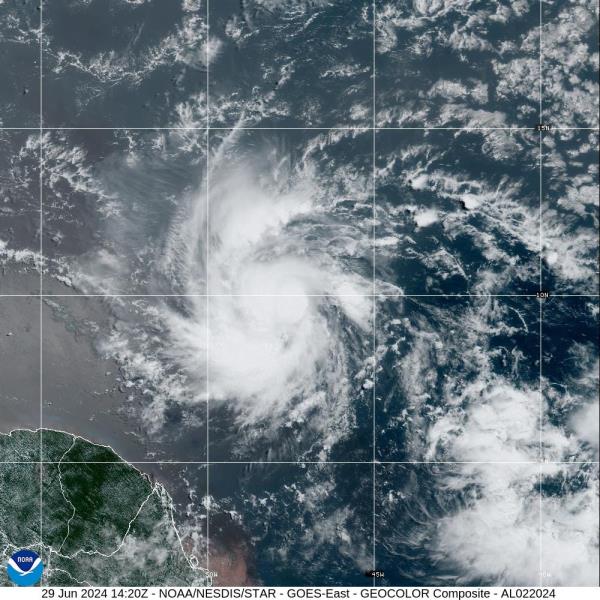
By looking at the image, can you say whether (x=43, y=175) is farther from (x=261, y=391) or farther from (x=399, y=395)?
(x=399, y=395)

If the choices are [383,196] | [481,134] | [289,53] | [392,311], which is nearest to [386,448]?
[392,311]

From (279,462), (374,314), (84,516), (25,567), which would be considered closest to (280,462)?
(279,462)

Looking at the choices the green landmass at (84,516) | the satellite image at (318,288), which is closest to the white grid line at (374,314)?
the satellite image at (318,288)

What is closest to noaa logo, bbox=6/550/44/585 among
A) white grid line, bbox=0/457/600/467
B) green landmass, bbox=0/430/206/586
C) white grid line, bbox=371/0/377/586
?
green landmass, bbox=0/430/206/586

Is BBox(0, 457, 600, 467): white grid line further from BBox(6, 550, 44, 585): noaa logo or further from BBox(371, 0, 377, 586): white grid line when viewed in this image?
BBox(6, 550, 44, 585): noaa logo

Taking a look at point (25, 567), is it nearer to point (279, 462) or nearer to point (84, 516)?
point (84, 516)

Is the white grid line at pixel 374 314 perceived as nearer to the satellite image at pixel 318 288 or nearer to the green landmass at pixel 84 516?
the satellite image at pixel 318 288
